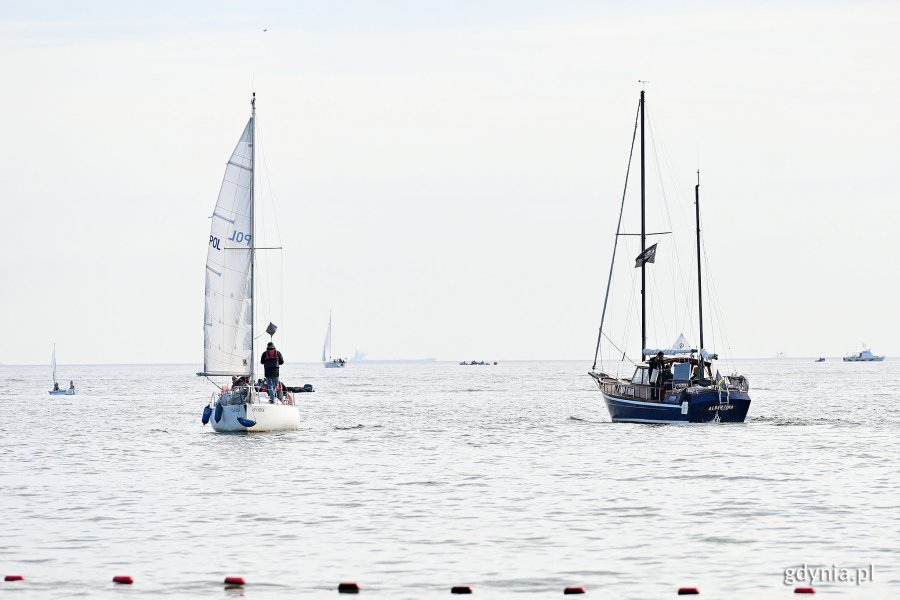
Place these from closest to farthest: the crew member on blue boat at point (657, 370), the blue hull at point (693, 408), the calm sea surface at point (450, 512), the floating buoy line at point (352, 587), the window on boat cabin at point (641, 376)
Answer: the floating buoy line at point (352, 587) → the calm sea surface at point (450, 512) → the blue hull at point (693, 408) → the crew member on blue boat at point (657, 370) → the window on boat cabin at point (641, 376)

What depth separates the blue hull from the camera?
67.1 m

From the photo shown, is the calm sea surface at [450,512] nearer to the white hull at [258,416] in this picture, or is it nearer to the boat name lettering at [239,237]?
the white hull at [258,416]

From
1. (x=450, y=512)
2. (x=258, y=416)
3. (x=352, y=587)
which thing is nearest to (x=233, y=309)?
(x=258, y=416)

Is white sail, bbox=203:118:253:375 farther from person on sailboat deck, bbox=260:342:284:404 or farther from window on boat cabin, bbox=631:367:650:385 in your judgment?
window on boat cabin, bbox=631:367:650:385

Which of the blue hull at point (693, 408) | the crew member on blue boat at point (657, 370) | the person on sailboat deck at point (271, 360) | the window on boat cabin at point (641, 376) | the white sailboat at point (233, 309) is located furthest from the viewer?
the window on boat cabin at point (641, 376)

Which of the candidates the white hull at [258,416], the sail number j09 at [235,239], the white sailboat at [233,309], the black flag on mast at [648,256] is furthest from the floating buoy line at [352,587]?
the black flag on mast at [648,256]

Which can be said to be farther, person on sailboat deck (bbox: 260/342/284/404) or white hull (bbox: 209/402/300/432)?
→ white hull (bbox: 209/402/300/432)

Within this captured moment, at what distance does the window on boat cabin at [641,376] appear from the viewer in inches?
2771

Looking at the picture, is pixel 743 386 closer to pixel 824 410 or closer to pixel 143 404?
pixel 824 410

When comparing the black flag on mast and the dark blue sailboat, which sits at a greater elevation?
the black flag on mast

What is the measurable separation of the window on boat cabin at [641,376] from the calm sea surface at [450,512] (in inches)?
135

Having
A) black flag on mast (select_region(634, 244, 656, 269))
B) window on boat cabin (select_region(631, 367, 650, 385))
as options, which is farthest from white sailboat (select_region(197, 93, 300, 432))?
black flag on mast (select_region(634, 244, 656, 269))

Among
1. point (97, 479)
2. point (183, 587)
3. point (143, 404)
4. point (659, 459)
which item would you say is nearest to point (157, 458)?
point (97, 479)

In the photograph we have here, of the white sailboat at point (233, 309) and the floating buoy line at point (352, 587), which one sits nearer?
the floating buoy line at point (352, 587)
